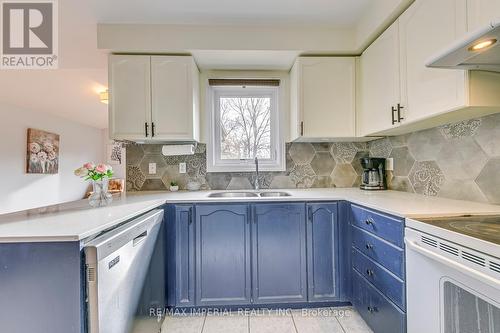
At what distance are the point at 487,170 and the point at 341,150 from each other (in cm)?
119

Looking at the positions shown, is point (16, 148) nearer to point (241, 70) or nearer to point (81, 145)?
point (81, 145)

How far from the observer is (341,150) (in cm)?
250

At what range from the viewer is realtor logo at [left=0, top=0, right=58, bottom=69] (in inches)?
73.5

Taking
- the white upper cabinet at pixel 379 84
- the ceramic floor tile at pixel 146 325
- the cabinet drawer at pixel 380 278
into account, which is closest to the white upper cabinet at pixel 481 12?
the white upper cabinet at pixel 379 84

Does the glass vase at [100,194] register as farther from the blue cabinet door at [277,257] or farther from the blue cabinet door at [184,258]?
the blue cabinet door at [277,257]

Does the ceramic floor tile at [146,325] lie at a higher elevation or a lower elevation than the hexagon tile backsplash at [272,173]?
lower

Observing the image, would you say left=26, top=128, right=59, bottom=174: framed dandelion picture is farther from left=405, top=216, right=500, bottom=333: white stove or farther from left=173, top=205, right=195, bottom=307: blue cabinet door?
left=405, top=216, right=500, bottom=333: white stove

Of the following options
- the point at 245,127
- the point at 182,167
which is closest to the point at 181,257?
the point at 182,167

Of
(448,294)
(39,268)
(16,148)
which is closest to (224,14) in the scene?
(39,268)

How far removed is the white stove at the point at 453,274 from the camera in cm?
78

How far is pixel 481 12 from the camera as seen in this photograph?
3.51ft

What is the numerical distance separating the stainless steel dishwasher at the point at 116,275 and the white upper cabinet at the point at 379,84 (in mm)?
1782

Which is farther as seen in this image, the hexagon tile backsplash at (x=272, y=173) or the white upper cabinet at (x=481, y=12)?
the hexagon tile backsplash at (x=272, y=173)

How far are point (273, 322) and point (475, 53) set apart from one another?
190cm
